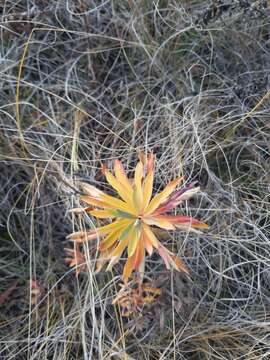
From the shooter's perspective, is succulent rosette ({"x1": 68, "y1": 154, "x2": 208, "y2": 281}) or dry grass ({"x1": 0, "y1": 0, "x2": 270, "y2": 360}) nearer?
succulent rosette ({"x1": 68, "y1": 154, "x2": 208, "y2": 281})

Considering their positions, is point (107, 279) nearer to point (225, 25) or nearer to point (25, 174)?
point (25, 174)

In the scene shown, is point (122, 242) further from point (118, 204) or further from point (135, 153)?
point (135, 153)

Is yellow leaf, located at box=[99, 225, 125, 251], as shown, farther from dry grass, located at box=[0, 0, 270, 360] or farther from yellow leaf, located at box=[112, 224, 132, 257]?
dry grass, located at box=[0, 0, 270, 360]

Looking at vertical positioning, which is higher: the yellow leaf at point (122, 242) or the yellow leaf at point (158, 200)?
the yellow leaf at point (158, 200)

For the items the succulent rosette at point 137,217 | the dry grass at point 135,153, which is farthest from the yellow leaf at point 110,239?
the dry grass at point 135,153

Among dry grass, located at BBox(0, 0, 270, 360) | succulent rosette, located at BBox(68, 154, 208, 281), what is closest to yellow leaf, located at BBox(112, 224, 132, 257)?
succulent rosette, located at BBox(68, 154, 208, 281)

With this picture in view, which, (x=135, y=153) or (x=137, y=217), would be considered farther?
(x=135, y=153)

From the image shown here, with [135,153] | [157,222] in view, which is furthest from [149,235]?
[135,153]

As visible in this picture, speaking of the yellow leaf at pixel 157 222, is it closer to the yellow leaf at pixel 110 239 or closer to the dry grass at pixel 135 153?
the yellow leaf at pixel 110 239
